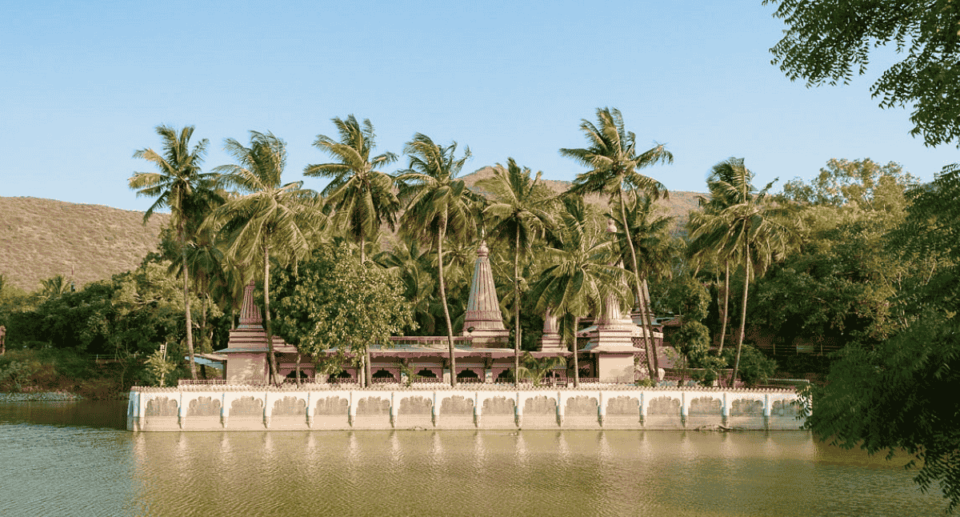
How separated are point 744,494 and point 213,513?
45.5 feet

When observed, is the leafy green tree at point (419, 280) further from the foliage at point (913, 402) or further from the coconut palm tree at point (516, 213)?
the foliage at point (913, 402)

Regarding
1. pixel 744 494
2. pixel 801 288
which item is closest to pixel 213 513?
pixel 744 494

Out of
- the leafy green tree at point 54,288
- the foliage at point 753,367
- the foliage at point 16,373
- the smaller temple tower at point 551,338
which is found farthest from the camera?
the leafy green tree at point 54,288

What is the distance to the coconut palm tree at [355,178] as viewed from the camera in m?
35.5

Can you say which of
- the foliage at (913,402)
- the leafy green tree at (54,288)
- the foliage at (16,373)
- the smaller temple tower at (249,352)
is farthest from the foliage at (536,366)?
the leafy green tree at (54,288)

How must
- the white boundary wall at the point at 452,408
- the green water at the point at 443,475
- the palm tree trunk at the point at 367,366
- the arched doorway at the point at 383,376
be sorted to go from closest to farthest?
the green water at the point at 443,475
the white boundary wall at the point at 452,408
the palm tree trunk at the point at 367,366
the arched doorway at the point at 383,376

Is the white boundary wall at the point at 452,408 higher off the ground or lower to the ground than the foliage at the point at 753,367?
lower

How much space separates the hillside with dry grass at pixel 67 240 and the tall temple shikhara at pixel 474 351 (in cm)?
5749

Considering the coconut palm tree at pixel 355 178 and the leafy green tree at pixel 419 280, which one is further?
the leafy green tree at pixel 419 280

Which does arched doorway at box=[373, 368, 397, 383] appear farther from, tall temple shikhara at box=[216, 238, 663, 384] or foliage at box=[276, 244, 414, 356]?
foliage at box=[276, 244, 414, 356]

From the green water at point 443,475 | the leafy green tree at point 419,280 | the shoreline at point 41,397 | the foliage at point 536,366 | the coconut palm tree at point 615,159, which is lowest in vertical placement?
the green water at point 443,475

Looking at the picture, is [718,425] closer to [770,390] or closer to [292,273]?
[770,390]

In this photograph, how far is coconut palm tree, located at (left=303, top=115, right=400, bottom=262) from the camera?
1398 inches

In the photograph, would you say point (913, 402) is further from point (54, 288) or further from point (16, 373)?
point (54, 288)
